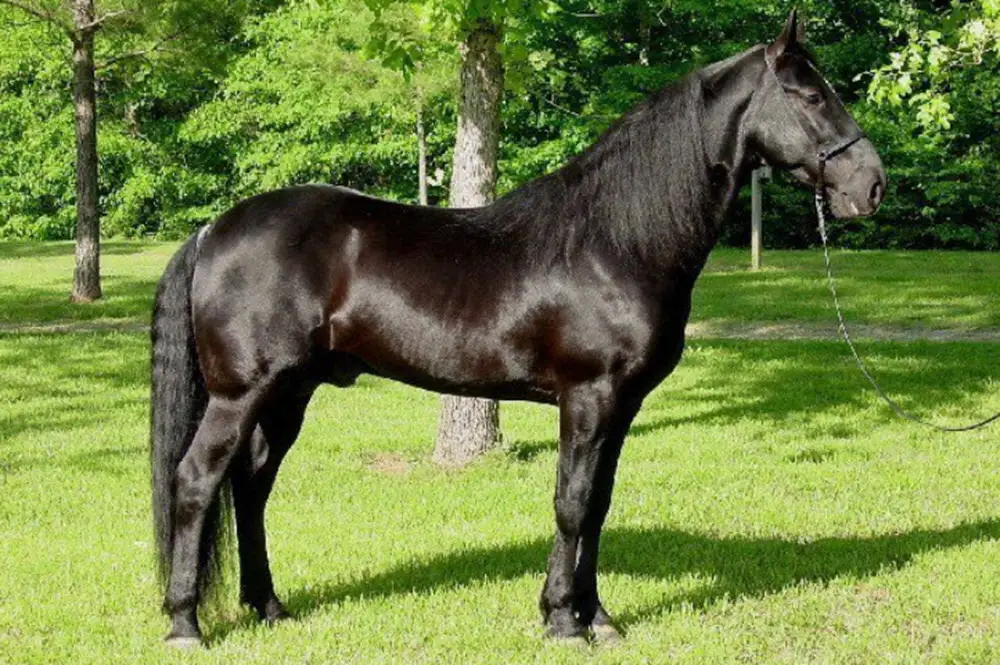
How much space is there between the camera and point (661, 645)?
485cm

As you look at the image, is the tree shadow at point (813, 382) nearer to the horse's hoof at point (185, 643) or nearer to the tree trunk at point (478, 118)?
the tree trunk at point (478, 118)

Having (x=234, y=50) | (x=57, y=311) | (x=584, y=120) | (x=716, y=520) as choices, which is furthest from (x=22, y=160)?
(x=716, y=520)

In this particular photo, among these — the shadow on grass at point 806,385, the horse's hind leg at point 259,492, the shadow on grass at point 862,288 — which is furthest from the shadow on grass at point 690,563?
the shadow on grass at point 862,288

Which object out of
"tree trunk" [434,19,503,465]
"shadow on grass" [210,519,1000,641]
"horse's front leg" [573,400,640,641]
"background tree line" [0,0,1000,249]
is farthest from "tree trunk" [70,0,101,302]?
"horse's front leg" [573,400,640,641]

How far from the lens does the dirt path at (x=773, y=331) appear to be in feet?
48.9

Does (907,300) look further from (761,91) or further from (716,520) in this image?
(761,91)

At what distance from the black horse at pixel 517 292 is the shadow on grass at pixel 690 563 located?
0.76m

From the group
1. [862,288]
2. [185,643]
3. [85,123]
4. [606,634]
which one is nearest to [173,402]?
[185,643]

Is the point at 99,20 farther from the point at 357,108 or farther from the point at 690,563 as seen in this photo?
the point at 690,563

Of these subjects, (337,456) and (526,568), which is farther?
(337,456)

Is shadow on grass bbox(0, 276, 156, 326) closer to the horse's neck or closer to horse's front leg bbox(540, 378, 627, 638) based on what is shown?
horse's front leg bbox(540, 378, 627, 638)

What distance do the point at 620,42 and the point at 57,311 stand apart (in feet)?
55.7

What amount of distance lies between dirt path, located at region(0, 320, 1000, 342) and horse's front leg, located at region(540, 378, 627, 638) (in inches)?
416

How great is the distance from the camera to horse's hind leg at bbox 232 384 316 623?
5.13 meters
